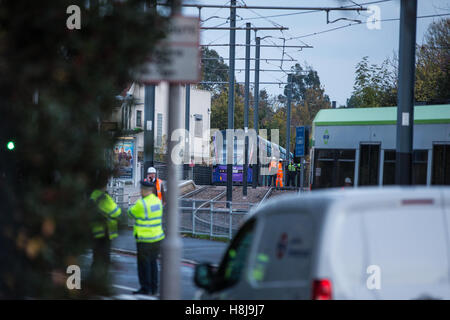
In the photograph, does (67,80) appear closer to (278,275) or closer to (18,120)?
(18,120)

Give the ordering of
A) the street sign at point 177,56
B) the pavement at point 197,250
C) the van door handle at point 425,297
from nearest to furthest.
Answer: the van door handle at point 425,297 < the street sign at point 177,56 < the pavement at point 197,250

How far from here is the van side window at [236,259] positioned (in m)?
5.51

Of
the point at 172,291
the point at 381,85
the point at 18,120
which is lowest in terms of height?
the point at 172,291

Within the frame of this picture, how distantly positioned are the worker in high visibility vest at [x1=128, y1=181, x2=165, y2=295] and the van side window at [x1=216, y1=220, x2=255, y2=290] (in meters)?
5.79

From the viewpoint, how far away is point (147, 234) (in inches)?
464

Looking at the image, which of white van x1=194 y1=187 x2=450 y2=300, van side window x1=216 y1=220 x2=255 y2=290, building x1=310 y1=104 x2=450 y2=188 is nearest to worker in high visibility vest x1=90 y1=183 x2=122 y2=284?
van side window x1=216 y1=220 x2=255 y2=290

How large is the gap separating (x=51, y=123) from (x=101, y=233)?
4.00ft

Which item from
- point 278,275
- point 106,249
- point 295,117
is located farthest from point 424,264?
point 295,117

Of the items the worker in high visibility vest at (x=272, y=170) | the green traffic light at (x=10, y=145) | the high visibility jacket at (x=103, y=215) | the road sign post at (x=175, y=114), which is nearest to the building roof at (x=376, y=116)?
the road sign post at (x=175, y=114)

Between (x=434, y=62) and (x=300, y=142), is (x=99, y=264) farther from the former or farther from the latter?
(x=434, y=62)

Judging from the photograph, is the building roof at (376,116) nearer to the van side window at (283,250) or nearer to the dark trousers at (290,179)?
the van side window at (283,250)

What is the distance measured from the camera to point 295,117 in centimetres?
10488

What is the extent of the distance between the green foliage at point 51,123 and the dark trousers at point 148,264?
6.65 m

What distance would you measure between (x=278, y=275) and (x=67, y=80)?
1733mm
